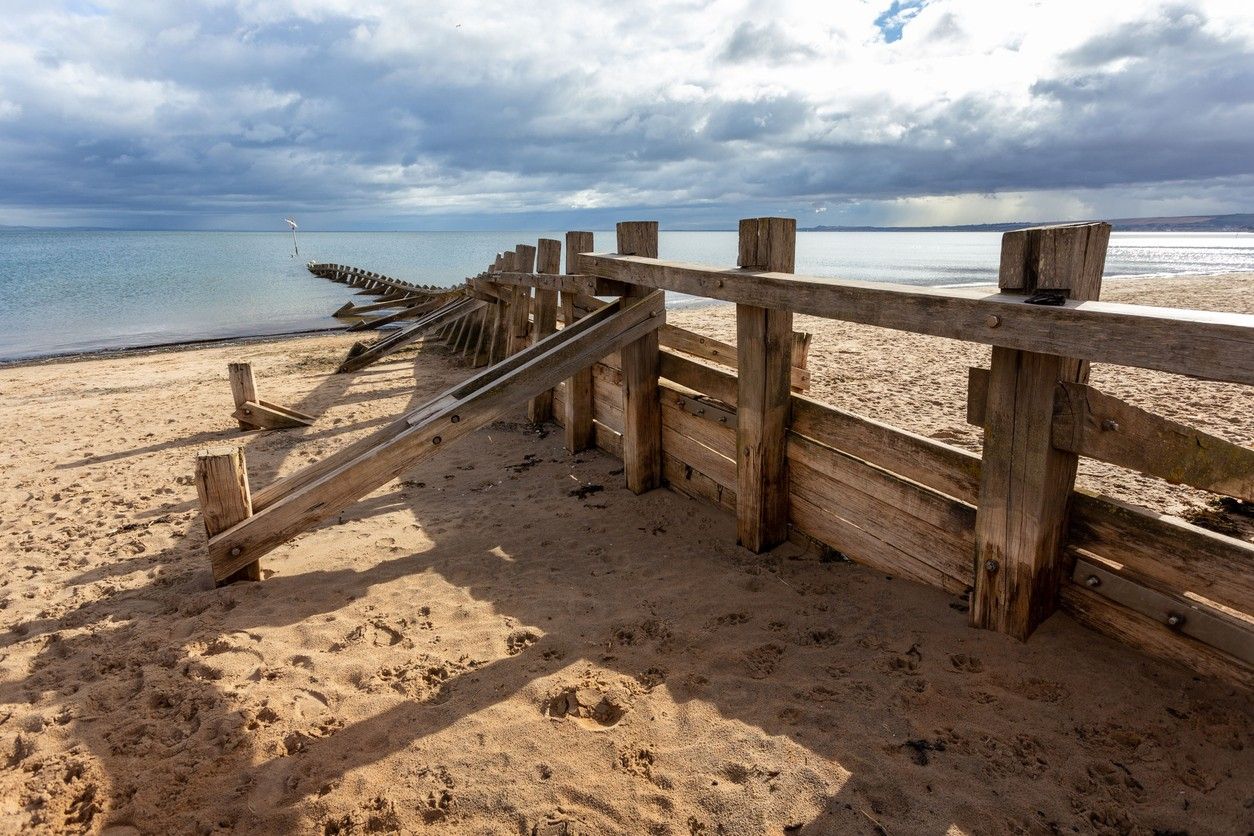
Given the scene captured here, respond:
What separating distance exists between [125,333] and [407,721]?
2553 centimetres

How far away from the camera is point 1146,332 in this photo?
2355 millimetres

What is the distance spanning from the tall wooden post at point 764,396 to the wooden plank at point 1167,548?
5.33 ft

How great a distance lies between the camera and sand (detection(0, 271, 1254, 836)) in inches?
101

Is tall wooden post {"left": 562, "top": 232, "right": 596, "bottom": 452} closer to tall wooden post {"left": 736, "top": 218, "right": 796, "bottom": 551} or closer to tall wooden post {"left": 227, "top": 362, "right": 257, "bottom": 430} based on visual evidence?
tall wooden post {"left": 736, "top": 218, "right": 796, "bottom": 551}

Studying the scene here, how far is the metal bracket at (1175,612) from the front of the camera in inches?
103

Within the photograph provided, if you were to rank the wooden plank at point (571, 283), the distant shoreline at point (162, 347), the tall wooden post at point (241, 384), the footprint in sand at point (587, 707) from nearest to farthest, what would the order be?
the footprint in sand at point (587, 707)
the wooden plank at point (571, 283)
the tall wooden post at point (241, 384)
the distant shoreline at point (162, 347)

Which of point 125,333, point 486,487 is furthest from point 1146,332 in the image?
point 125,333

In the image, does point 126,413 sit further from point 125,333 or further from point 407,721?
point 125,333

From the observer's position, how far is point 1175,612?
9.00 ft

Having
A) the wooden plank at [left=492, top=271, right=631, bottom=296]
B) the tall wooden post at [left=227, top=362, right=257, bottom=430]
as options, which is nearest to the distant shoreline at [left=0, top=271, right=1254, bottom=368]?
the wooden plank at [left=492, top=271, right=631, bottom=296]

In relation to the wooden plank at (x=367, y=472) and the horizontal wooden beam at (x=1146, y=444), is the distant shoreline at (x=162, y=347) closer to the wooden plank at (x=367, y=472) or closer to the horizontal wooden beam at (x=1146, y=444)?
the wooden plank at (x=367, y=472)

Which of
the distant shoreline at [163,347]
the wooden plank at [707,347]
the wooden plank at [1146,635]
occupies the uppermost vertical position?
the wooden plank at [707,347]

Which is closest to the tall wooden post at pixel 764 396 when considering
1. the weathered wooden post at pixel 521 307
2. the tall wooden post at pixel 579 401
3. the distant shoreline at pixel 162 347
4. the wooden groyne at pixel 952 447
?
the wooden groyne at pixel 952 447

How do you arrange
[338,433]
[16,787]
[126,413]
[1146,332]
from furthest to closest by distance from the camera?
1. [126,413]
2. [338,433]
3. [16,787]
4. [1146,332]
